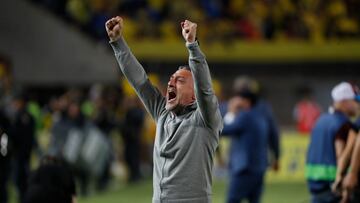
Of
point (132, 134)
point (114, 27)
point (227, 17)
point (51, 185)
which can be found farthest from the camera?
point (227, 17)

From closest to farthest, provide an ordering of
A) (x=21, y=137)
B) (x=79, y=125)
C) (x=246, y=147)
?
(x=246, y=147), (x=21, y=137), (x=79, y=125)

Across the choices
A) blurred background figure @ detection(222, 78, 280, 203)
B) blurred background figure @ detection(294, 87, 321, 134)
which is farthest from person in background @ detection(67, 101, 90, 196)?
blurred background figure @ detection(294, 87, 321, 134)

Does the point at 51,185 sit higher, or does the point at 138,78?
the point at 138,78

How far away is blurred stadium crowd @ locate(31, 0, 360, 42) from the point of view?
27.0 metres

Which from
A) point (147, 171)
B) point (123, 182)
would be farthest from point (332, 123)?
point (147, 171)

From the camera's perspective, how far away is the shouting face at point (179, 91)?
7859 mm

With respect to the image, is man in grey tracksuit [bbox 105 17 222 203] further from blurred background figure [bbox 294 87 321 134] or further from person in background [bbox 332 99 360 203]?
blurred background figure [bbox 294 87 321 134]

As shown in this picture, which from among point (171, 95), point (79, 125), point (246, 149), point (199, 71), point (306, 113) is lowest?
point (246, 149)

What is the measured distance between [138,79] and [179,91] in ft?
1.65

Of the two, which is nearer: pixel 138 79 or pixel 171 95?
pixel 171 95

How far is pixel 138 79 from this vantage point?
27.0 feet

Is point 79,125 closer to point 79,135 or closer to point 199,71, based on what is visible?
point 79,135

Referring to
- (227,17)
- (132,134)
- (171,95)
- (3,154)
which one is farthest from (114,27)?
(227,17)

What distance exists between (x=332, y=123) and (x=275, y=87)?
657 inches
